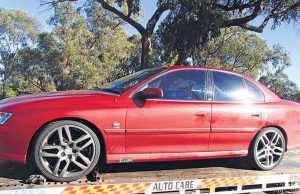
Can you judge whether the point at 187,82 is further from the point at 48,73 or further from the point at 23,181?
the point at 48,73

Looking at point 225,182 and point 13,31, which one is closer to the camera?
point 225,182

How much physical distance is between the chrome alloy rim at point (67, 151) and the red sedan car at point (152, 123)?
10 mm

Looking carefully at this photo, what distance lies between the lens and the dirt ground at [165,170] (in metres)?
4.32

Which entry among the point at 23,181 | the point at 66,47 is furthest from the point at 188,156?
the point at 66,47

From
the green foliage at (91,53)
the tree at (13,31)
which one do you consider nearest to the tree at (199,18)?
the green foliage at (91,53)

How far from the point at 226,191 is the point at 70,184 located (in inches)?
74.3

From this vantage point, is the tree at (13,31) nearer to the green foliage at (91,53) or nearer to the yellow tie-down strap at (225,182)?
the green foliage at (91,53)

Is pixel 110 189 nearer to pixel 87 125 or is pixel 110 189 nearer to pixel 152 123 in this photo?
pixel 87 125

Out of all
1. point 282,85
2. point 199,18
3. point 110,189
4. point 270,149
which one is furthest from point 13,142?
point 282,85

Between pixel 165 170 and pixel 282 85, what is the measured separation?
62.6 m

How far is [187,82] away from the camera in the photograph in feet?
16.7

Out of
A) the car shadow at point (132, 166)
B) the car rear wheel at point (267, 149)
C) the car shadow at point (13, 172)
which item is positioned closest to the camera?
the car shadow at point (13, 172)

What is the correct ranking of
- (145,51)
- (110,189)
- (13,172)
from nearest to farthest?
(110,189), (13,172), (145,51)

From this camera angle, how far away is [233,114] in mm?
5125
